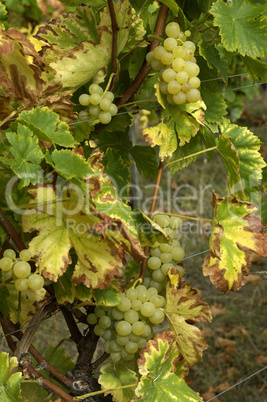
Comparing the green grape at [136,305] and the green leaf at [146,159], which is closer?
the green grape at [136,305]

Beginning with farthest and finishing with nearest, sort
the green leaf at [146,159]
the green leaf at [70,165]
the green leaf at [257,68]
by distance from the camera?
the green leaf at [146,159] → the green leaf at [257,68] → the green leaf at [70,165]

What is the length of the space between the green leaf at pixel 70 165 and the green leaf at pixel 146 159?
42 centimetres

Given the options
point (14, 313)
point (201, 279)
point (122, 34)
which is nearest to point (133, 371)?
point (14, 313)

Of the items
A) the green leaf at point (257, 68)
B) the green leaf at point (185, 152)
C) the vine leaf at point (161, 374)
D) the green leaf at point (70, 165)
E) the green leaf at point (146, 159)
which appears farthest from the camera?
the green leaf at point (146, 159)

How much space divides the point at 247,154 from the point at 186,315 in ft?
1.05

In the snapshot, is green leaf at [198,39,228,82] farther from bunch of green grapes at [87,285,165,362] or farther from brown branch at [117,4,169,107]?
bunch of green grapes at [87,285,165,362]

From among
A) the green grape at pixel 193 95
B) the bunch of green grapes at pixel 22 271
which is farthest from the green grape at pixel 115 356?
the green grape at pixel 193 95

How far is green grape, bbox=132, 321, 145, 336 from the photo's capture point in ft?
2.75

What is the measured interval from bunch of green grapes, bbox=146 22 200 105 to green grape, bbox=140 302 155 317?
0.35 m

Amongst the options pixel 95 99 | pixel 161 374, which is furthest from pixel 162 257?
pixel 95 99

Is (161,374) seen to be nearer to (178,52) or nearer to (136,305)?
(136,305)

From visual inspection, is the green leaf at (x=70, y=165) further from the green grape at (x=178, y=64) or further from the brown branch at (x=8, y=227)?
the green grape at (x=178, y=64)

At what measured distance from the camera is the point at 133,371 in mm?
854

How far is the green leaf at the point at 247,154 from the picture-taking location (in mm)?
917
